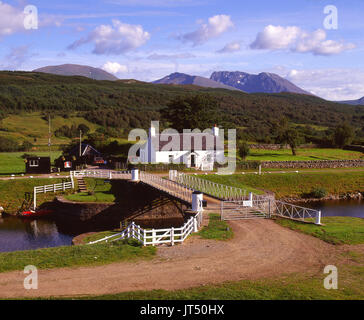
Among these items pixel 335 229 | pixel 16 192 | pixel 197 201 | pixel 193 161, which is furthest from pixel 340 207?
pixel 16 192

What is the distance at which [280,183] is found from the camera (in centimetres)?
4831

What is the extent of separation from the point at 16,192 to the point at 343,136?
65545 mm

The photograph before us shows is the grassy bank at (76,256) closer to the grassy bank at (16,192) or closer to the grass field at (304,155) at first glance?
the grassy bank at (16,192)

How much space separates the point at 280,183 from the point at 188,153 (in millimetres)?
Answer: 13220

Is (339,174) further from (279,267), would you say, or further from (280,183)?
(279,267)

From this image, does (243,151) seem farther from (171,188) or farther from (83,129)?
(83,129)

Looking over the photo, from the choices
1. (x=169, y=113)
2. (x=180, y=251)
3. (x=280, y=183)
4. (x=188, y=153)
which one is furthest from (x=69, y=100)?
(x=180, y=251)

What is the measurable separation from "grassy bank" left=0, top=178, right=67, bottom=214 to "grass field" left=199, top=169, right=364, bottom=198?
1787 cm

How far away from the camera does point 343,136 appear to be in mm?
79812

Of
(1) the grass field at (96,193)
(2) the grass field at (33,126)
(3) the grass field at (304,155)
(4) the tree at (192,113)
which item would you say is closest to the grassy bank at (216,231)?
(1) the grass field at (96,193)

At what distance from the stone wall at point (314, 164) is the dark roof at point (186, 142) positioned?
813 centimetres

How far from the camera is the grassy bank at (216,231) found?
20400 millimetres

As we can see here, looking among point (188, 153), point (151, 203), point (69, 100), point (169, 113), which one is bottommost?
point (151, 203)

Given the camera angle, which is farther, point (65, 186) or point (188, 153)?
point (188, 153)
